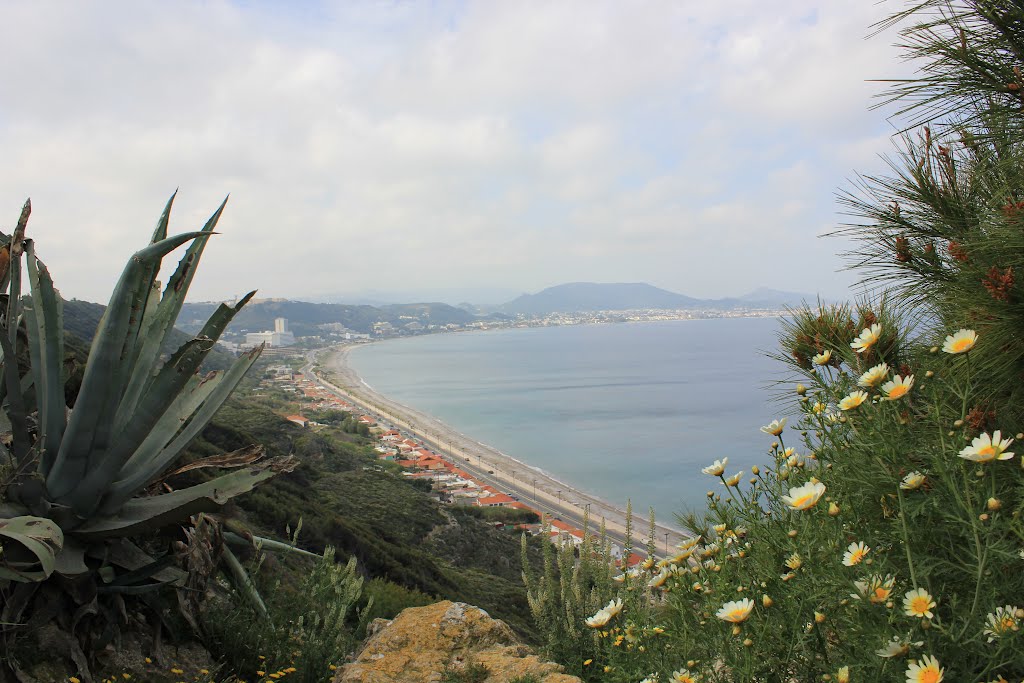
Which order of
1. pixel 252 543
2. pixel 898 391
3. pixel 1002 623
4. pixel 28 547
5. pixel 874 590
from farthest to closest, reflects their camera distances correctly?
1. pixel 252 543
2. pixel 28 547
3. pixel 898 391
4. pixel 874 590
5. pixel 1002 623

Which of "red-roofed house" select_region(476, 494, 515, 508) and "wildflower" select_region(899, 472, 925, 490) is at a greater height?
"wildflower" select_region(899, 472, 925, 490)

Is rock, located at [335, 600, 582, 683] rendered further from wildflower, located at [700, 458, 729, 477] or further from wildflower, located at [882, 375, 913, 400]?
wildflower, located at [882, 375, 913, 400]

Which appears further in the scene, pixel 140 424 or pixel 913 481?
pixel 140 424

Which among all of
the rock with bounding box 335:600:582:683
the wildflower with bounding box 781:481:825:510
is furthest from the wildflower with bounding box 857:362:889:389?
the rock with bounding box 335:600:582:683

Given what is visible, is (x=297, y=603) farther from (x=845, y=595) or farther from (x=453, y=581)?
(x=453, y=581)

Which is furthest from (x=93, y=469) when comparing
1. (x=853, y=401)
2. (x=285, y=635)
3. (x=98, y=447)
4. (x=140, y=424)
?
(x=853, y=401)

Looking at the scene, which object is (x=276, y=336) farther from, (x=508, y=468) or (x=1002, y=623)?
(x=1002, y=623)

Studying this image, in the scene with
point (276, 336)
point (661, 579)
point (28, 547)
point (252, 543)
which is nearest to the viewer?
point (661, 579)
